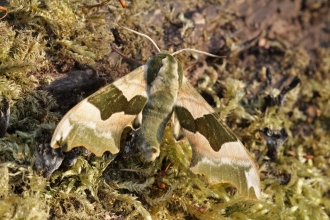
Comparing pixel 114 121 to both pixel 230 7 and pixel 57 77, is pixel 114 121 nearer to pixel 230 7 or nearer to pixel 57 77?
pixel 57 77

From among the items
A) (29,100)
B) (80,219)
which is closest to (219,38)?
(29,100)

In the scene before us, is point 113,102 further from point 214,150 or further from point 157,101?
point 214,150

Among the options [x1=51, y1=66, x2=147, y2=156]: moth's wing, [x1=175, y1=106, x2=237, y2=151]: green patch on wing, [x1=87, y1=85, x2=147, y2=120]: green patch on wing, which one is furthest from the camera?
[x1=175, y1=106, x2=237, y2=151]: green patch on wing

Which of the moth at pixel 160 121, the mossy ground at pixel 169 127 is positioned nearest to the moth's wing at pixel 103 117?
the moth at pixel 160 121

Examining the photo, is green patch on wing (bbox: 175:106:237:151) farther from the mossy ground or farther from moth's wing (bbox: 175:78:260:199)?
the mossy ground

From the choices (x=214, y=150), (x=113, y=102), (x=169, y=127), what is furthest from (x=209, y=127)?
(x=113, y=102)

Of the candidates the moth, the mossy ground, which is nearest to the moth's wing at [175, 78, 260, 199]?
the moth

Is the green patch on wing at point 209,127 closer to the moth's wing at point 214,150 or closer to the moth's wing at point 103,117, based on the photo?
the moth's wing at point 214,150
